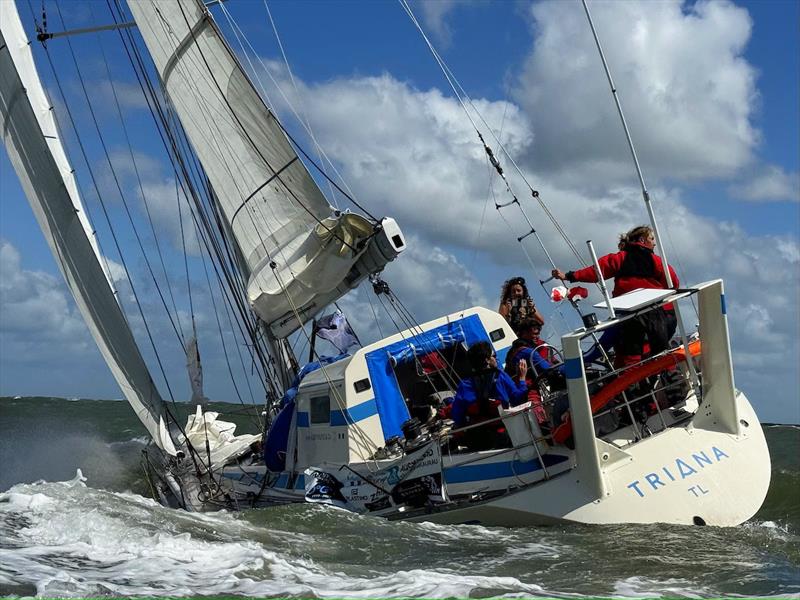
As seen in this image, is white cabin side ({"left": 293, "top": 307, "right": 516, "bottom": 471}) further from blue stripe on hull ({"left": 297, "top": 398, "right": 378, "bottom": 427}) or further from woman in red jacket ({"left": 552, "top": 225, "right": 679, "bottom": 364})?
woman in red jacket ({"left": 552, "top": 225, "right": 679, "bottom": 364})

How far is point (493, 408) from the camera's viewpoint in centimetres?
1065

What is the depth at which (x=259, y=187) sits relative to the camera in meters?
13.2

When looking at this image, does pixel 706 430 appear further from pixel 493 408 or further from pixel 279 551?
pixel 279 551

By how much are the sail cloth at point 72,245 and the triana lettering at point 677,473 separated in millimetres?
7170

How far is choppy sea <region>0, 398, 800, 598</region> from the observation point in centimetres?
A: 721

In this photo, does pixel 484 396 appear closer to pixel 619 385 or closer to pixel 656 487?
pixel 619 385

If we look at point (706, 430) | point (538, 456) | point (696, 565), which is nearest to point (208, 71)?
point (538, 456)

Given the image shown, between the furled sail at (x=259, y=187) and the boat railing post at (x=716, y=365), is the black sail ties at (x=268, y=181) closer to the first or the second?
the furled sail at (x=259, y=187)

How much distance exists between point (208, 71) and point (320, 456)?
531cm

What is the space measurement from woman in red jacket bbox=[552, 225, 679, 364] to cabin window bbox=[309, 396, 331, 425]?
368 cm

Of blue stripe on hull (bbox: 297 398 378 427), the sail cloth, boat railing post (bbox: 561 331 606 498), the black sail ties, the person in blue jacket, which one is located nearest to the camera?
boat railing post (bbox: 561 331 606 498)

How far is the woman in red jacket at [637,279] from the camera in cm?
1018

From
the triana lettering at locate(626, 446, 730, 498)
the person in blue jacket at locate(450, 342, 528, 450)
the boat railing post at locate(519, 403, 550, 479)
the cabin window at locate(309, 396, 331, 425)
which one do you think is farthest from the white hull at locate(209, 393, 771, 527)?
the cabin window at locate(309, 396, 331, 425)

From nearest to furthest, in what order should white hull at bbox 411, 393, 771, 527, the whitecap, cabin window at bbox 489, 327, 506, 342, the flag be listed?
the whitecap
white hull at bbox 411, 393, 771, 527
cabin window at bbox 489, 327, 506, 342
the flag
